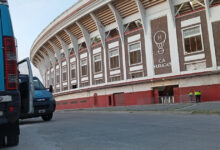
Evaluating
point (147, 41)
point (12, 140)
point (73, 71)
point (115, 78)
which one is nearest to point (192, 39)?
point (147, 41)

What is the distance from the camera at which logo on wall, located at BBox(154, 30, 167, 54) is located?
25770 mm

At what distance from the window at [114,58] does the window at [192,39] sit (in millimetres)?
8739

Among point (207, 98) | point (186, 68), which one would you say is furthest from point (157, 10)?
point (207, 98)

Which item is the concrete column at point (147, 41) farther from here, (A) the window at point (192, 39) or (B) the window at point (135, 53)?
(A) the window at point (192, 39)

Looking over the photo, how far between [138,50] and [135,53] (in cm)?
52

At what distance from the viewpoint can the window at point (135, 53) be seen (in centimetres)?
2773

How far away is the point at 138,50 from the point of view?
27.7 m

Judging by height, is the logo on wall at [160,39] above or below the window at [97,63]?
above

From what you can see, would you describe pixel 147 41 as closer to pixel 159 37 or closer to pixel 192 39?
pixel 159 37

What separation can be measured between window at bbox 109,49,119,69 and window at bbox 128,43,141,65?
6.78ft

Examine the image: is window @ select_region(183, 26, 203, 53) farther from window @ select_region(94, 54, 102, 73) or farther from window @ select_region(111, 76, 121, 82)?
window @ select_region(94, 54, 102, 73)

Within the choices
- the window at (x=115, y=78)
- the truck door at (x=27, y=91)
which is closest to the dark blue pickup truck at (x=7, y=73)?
the truck door at (x=27, y=91)

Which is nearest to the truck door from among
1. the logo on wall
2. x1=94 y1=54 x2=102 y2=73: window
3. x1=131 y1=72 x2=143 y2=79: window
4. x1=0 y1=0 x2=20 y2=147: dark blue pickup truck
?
x1=0 y1=0 x2=20 y2=147: dark blue pickup truck

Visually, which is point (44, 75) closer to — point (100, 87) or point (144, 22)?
point (100, 87)
